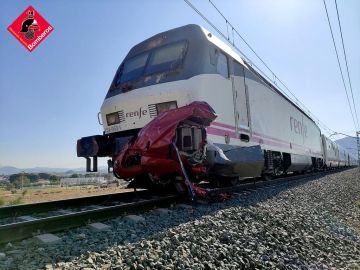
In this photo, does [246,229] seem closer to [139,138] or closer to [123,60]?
[139,138]

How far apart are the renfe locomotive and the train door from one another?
23mm

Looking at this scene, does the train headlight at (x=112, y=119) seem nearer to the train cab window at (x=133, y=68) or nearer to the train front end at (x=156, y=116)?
the train front end at (x=156, y=116)

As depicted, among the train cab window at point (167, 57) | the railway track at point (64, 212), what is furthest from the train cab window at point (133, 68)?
the railway track at point (64, 212)

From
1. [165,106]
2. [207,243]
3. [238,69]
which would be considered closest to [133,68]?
[165,106]

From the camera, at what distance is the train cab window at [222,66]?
7.20 meters

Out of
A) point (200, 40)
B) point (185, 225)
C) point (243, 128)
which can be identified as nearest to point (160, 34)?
point (200, 40)

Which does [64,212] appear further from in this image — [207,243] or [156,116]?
[207,243]

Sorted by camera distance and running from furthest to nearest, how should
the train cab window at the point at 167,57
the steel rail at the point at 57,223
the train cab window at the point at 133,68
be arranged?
the train cab window at the point at 133,68, the train cab window at the point at 167,57, the steel rail at the point at 57,223

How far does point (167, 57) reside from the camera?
7.00 m

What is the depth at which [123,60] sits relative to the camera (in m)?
8.20

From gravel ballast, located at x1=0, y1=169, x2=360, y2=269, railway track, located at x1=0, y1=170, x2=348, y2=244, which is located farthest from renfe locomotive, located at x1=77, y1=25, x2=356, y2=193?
gravel ballast, located at x1=0, y1=169, x2=360, y2=269

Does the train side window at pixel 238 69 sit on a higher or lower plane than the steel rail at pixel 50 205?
higher

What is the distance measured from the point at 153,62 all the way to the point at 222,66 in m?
1.49

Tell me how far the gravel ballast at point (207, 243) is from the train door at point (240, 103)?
2.34 metres
